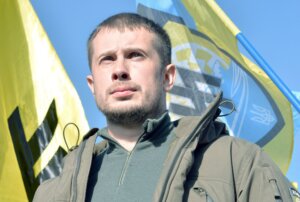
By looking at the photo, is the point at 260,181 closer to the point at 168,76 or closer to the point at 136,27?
the point at 168,76

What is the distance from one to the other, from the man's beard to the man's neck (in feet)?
0.08

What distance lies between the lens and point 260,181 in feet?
6.32

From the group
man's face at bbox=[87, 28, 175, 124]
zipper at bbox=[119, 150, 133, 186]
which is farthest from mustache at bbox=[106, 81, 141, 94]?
zipper at bbox=[119, 150, 133, 186]

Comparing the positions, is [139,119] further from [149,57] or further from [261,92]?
[261,92]

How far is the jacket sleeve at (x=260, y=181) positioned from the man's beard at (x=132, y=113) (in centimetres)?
41

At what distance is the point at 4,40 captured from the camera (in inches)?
256

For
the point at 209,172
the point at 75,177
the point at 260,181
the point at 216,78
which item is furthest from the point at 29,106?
the point at 260,181

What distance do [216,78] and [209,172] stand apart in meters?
5.07

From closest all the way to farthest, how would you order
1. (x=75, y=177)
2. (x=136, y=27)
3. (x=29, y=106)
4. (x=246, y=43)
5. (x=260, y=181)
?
(x=260, y=181), (x=75, y=177), (x=136, y=27), (x=29, y=106), (x=246, y=43)

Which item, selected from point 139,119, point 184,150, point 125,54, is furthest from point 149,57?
point 184,150

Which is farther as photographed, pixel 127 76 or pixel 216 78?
pixel 216 78

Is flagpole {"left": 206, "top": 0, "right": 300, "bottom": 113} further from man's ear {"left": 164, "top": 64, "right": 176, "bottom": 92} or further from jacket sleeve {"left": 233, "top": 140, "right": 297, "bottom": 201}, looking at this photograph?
jacket sleeve {"left": 233, "top": 140, "right": 297, "bottom": 201}

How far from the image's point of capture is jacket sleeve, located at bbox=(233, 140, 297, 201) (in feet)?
6.22

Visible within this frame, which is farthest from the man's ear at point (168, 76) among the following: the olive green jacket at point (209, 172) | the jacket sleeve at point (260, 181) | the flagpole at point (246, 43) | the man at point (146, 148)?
the flagpole at point (246, 43)
